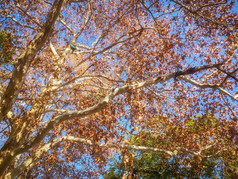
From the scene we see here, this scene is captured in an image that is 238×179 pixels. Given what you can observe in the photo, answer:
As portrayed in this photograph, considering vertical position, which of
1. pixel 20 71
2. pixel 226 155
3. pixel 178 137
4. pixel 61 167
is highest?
pixel 226 155

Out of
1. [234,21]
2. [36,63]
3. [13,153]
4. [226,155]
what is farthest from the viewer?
[226,155]

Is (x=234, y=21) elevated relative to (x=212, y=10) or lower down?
lower down

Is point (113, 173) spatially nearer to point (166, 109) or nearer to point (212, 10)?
point (166, 109)

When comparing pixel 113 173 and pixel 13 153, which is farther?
pixel 113 173

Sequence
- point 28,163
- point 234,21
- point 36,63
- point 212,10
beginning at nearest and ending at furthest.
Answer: point 28,163 < point 234,21 < point 212,10 < point 36,63

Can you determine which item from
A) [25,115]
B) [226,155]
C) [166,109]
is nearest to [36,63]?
[25,115]

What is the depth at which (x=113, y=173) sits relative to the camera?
1781 cm

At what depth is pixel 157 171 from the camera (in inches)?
631

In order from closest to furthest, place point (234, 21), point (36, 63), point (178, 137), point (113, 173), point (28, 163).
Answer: point (28, 163) < point (234, 21) < point (36, 63) < point (178, 137) < point (113, 173)

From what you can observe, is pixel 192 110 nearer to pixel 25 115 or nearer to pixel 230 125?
pixel 230 125

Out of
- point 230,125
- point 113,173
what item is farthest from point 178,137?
point 113,173

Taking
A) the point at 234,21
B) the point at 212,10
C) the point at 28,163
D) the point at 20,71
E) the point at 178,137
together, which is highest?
the point at 212,10

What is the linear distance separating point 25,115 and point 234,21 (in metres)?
7.93

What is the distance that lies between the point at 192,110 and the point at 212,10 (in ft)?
15.9
